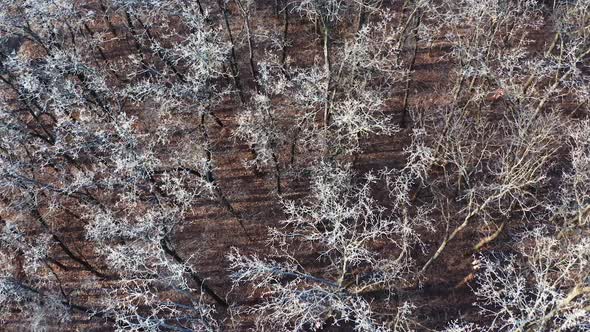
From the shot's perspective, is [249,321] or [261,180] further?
[261,180]

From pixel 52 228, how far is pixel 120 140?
29.4 feet

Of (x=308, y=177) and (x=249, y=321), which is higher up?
(x=308, y=177)

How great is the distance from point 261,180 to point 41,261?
39.3 feet

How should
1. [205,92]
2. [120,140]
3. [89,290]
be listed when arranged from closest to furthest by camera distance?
1. [120,140]
2. [205,92]
3. [89,290]

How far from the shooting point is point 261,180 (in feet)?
92.6

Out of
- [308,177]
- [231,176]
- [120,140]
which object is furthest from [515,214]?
[120,140]

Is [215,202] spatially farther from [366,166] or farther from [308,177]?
[366,166]

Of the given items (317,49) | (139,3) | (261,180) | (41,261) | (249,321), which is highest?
(139,3)

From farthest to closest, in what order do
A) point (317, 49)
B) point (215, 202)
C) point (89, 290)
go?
point (317, 49), point (215, 202), point (89, 290)

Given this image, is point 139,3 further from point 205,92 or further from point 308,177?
point 308,177

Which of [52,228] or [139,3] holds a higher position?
[139,3]

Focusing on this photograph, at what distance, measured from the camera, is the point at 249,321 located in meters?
24.8

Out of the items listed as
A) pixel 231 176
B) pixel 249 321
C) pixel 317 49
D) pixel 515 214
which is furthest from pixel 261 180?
pixel 515 214

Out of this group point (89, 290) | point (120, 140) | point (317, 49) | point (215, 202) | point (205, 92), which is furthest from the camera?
point (317, 49)
